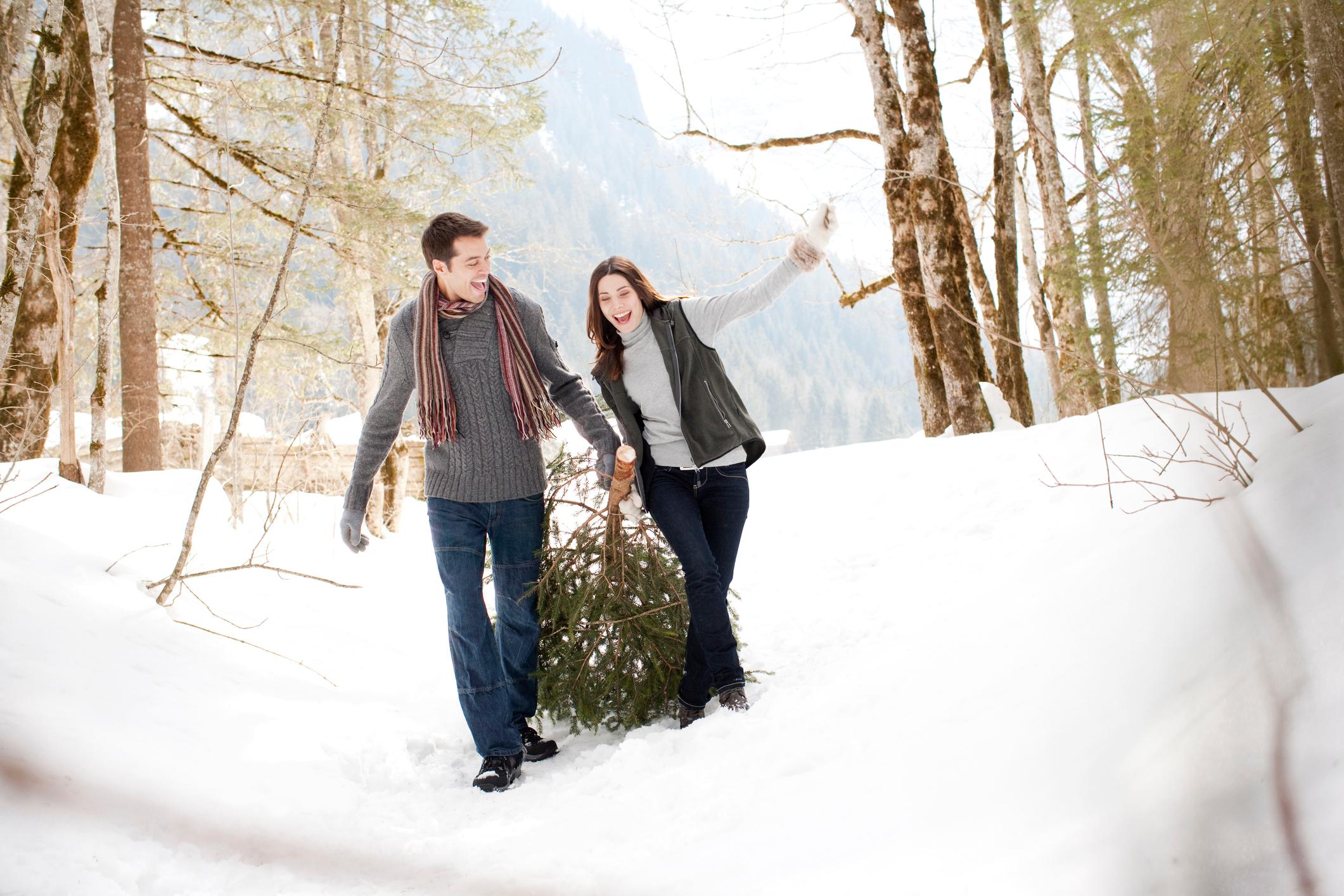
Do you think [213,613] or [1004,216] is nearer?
[213,613]

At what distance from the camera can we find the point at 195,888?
1620 millimetres

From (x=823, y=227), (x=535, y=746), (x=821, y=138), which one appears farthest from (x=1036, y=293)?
(x=535, y=746)

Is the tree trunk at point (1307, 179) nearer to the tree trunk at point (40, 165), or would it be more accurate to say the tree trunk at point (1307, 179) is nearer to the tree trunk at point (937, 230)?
the tree trunk at point (40, 165)

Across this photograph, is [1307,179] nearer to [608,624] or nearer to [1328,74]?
[1328,74]

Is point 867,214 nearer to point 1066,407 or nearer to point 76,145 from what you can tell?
point 1066,407

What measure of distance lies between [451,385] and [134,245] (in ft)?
16.0

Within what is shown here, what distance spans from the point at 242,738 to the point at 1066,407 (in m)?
7.77

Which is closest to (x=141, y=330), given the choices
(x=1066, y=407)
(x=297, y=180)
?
(x=297, y=180)

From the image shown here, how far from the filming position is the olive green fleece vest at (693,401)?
9.91 ft

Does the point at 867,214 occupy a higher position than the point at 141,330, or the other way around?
the point at 867,214

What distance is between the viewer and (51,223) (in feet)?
18.2

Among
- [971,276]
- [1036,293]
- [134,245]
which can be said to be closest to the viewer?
[134,245]

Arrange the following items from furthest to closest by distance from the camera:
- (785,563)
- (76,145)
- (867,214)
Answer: (867,214), (76,145), (785,563)

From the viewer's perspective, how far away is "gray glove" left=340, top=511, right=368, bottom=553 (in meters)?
3.03
